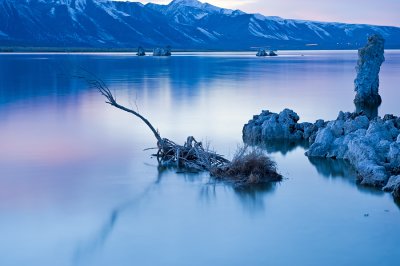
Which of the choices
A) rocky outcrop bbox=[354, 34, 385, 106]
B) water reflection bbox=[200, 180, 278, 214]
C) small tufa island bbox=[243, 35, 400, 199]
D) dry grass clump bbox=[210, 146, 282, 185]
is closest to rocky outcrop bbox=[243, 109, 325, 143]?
small tufa island bbox=[243, 35, 400, 199]

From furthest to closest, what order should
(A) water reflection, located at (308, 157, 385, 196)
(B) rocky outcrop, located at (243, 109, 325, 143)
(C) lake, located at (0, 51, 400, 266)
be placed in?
(B) rocky outcrop, located at (243, 109, 325, 143) → (A) water reflection, located at (308, 157, 385, 196) → (C) lake, located at (0, 51, 400, 266)

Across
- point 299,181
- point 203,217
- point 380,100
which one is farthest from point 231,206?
point 380,100

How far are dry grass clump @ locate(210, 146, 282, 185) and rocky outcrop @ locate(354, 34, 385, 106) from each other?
1455 centimetres

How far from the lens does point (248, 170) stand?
9.78 meters

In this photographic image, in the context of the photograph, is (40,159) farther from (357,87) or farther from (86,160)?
(357,87)

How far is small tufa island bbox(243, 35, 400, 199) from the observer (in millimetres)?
9609

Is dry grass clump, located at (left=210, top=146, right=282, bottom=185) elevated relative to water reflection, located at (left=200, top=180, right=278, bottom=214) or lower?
elevated

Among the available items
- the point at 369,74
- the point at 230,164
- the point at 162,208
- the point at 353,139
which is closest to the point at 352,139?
the point at 353,139

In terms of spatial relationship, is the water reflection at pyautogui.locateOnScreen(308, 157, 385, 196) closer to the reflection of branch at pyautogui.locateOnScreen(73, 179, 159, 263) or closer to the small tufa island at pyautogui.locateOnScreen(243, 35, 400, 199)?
the small tufa island at pyautogui.locateOnScreen(243, 35, 400, 199)

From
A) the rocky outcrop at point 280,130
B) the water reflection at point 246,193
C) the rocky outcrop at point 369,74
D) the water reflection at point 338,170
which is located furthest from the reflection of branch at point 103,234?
the rocky outcrop at point 369,74

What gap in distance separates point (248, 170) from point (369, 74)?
15000 millimetres

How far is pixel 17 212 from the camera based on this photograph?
26.2ft

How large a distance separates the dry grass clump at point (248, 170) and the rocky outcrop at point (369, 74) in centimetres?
1455

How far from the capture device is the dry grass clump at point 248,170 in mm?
9617
